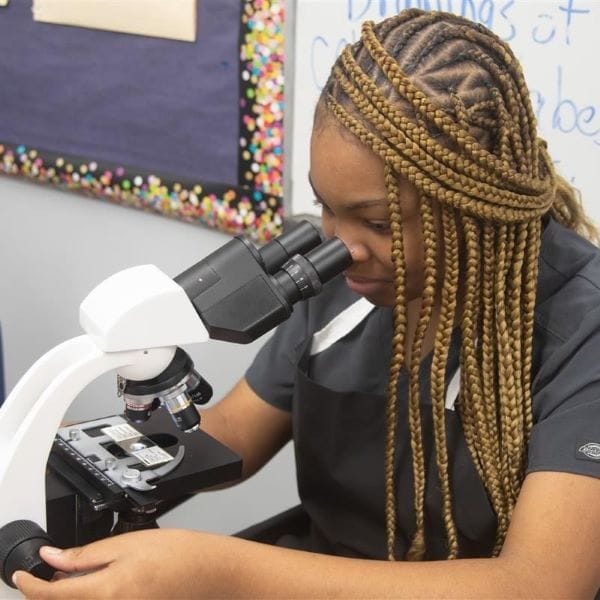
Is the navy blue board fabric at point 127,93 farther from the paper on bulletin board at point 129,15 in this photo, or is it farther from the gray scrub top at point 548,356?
the gray scrub top at point 548,356

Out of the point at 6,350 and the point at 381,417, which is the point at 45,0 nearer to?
the point at 6,350

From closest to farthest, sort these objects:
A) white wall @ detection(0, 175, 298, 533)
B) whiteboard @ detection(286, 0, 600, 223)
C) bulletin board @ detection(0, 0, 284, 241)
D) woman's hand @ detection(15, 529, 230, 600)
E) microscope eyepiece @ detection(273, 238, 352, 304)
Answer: woman's hand @ detection(15, 529, 230, 600) → microscope eyepiece @ detection(273, 238, 352, 304) → whiteboard @ detection(286, 0, 600, 223) → bulletin board @ detection(0, 0, 284, 241) → white wall @ detection(0, 175, 298, 533)

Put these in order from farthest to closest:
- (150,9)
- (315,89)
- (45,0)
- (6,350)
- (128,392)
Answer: (6,350) → (45,0) → (150,9) → (315,89) → (128,392)

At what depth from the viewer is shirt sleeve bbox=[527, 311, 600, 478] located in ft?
3.08

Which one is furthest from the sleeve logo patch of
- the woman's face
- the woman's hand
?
the woman's hand

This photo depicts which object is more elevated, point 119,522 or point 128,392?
point 128,392

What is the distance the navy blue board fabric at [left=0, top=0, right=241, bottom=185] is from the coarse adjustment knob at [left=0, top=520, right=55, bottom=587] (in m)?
1.01

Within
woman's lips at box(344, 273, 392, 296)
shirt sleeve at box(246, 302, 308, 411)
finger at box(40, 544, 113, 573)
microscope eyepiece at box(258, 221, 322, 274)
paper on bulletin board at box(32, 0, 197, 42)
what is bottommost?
shirt sleeve at box(246, 302, 308, 411)

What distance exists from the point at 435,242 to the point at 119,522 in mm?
448

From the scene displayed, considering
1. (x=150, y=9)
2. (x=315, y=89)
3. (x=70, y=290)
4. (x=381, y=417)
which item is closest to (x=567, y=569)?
(x=381, y=417)

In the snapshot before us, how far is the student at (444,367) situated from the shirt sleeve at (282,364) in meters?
0.09

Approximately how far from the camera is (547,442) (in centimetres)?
97

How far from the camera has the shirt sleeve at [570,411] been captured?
94cm

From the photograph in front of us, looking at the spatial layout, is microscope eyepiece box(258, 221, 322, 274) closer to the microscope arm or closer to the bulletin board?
the microscope arm
